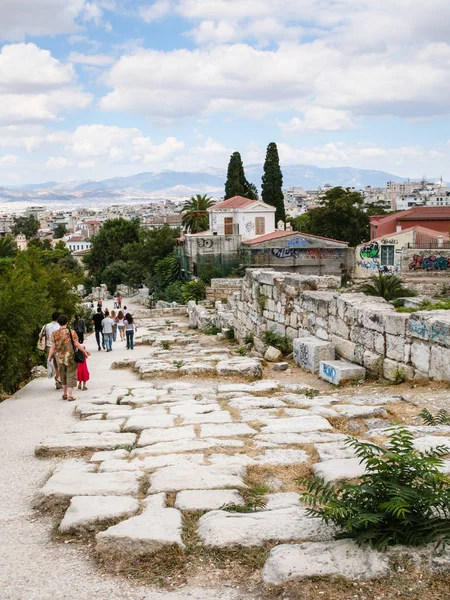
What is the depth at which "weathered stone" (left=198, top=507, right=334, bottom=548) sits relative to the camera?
12.2ft

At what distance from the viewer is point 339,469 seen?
15.7 feet

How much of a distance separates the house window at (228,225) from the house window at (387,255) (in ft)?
39.5

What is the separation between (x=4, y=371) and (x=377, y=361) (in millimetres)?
7098

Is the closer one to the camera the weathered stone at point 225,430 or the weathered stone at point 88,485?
the weathered stone at point 88,485

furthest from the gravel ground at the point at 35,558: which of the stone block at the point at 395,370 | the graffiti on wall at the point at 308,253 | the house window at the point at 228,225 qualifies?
the house window at the point at 228,225

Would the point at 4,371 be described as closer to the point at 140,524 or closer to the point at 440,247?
the point at 140,524

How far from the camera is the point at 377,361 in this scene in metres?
9.22

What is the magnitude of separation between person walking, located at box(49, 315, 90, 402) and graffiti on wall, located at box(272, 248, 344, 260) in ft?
101

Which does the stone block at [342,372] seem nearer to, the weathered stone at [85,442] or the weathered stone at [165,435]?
the weathered stone at [165,435]

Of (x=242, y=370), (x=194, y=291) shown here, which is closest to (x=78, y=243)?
(x=194, y=291)

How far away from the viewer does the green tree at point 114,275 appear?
64.3 meters

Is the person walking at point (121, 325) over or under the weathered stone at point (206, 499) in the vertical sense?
under

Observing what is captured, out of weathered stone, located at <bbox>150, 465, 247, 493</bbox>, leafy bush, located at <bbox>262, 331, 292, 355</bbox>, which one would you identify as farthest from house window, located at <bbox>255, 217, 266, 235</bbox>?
weathered stone, located at <bbox>150, 465, 247, 493</bbox>

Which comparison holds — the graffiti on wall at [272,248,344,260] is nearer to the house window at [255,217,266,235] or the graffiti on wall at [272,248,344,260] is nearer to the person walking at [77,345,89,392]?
the house window at [255,217,266,235]
